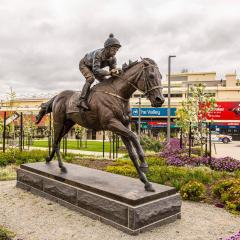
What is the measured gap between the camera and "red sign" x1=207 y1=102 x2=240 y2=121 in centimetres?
3800

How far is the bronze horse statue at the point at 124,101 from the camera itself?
5527 mm

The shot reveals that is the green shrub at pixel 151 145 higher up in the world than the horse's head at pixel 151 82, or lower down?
lower down

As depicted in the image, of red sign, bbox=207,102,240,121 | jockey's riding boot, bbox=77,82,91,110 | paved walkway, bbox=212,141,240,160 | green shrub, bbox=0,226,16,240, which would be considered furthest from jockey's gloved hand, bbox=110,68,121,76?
red sign, bbox=207,102,240,121

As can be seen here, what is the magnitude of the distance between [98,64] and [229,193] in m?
4.58

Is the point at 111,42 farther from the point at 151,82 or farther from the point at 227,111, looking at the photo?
the point at 227,111

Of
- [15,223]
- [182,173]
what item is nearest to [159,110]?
[182,173]

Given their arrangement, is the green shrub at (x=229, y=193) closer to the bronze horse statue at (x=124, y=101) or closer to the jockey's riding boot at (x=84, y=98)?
the bronze horse statue at (x=124, y=101)

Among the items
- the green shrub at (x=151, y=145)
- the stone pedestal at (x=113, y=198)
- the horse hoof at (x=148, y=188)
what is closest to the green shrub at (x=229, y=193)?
the stone pedestal at (x=113, y=198)

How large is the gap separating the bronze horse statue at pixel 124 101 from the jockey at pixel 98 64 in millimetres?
163

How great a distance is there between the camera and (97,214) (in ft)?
18.8

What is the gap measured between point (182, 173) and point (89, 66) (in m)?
5.40

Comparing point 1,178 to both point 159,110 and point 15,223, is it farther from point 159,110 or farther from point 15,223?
point 159,110

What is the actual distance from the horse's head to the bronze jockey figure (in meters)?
0.76

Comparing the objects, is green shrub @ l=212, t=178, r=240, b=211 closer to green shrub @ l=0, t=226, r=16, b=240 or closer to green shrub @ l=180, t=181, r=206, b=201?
green shrub @ l=180, t=181, r=206, b=201
